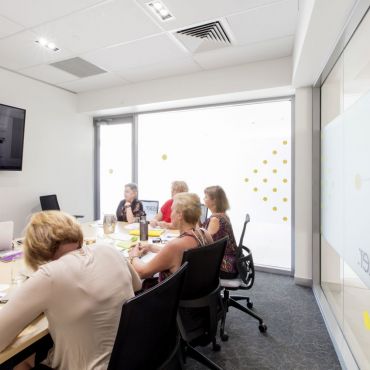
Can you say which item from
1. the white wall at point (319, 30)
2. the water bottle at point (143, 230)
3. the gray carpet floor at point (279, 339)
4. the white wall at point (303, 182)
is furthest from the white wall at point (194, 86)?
the gray carpet floor at point (279, 339)

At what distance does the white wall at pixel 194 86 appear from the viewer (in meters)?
3.35

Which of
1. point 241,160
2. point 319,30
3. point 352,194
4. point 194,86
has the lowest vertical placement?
point 352,194

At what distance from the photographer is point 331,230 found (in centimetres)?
247

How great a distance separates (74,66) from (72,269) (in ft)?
10.9

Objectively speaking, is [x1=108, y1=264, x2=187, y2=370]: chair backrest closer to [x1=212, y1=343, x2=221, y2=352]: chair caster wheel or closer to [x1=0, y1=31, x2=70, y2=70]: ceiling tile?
[x1=212, y1=343, x2=221, y2=352]: chair caster wheel

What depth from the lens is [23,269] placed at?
168 cm

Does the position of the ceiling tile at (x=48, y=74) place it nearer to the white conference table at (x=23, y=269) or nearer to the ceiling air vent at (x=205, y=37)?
the ceiling air vent at (x=205, y=37)

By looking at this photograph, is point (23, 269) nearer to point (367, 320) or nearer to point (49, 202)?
point (367, 320)

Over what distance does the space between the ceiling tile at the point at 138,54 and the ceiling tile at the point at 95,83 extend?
371 millimetres

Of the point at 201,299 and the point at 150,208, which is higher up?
the point at 150,208

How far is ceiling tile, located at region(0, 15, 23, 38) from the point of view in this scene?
2.54m

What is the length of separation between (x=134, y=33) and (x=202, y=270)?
2431mm

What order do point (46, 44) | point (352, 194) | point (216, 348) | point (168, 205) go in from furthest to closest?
point (168, 205)
point (46, 44)
point (216, 348)
point (352, 194)

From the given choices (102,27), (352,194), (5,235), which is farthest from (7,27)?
(352,194)
